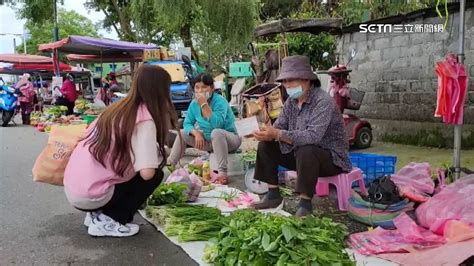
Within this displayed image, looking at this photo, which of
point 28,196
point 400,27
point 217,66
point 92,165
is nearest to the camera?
point 92,165

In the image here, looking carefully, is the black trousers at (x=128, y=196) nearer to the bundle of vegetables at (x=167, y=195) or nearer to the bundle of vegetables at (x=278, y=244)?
the bundle of vegetables at (x=167, y=195)

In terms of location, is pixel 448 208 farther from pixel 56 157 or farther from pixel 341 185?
pixel 56 157

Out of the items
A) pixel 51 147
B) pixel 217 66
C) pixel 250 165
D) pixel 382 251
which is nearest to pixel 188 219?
pixel 51 147

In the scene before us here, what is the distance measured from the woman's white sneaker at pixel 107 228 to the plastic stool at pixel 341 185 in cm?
157

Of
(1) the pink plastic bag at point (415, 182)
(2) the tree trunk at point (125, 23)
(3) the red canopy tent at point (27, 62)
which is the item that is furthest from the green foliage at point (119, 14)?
(1) the pink plastic bag at point (415, 182)

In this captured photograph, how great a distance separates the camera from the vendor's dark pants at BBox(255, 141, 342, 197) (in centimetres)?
368

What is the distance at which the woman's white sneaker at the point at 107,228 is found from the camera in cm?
364

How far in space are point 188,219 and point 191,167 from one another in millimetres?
2167

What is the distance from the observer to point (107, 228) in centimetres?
365

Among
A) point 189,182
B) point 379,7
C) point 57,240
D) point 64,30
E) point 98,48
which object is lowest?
point 57,240

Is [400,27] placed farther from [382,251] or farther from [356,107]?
[382,251]

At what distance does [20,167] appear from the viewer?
6836 mm

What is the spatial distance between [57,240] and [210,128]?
87.7 inches

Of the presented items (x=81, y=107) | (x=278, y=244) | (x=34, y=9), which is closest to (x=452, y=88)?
(x=278, y=244)
